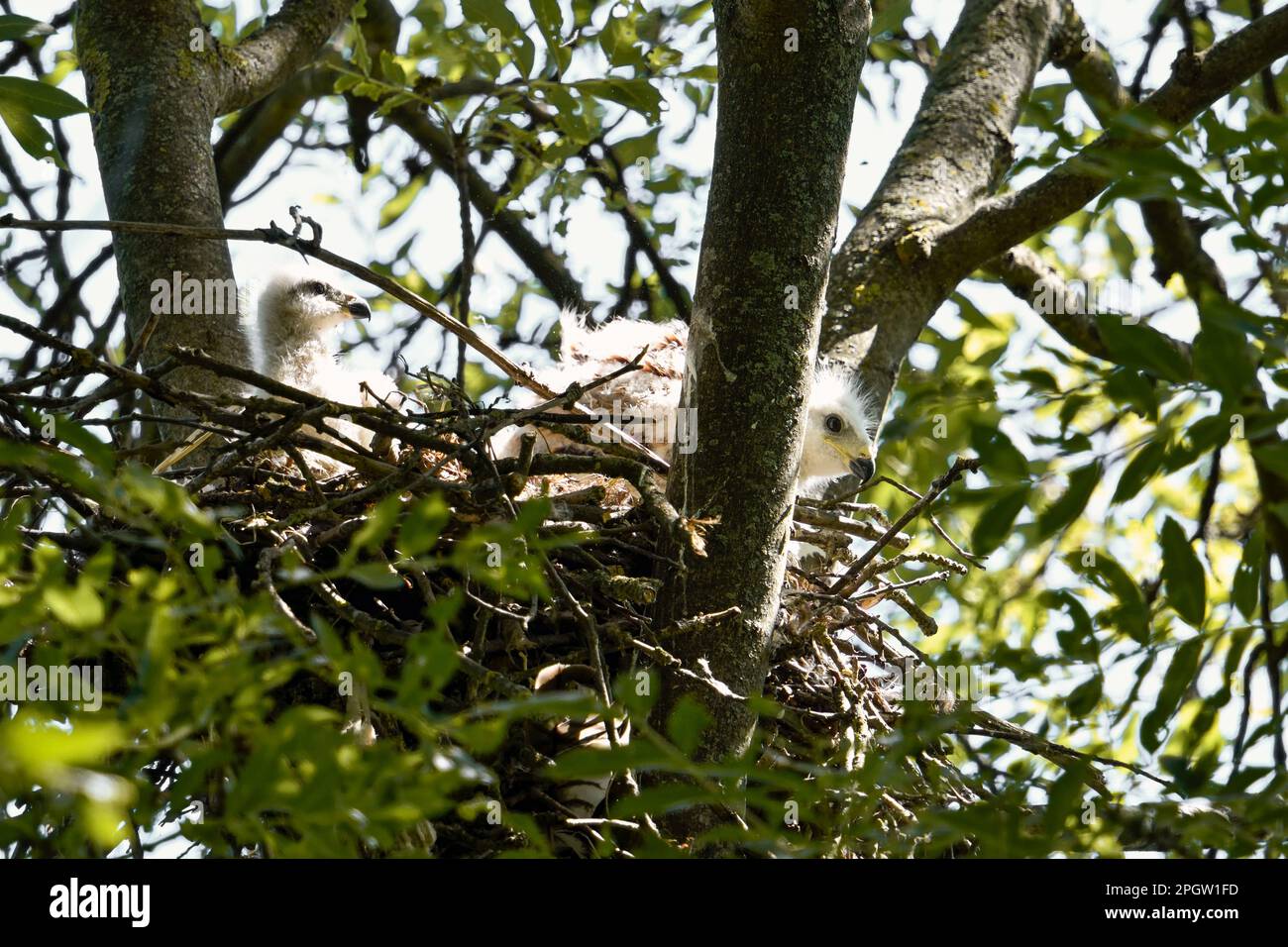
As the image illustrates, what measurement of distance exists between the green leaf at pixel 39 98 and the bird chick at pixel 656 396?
1.43m

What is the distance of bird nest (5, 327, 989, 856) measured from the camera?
2.55 m

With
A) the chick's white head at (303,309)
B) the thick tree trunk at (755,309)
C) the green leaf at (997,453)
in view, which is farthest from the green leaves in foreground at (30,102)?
→ the green leaf at (997,453)

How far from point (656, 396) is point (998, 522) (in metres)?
2.04

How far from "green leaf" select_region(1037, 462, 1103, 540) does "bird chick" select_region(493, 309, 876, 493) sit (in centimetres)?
177

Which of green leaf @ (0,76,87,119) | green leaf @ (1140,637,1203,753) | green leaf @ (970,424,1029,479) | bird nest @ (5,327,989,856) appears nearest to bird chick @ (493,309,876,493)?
bird nest @ (5,327,989,856)

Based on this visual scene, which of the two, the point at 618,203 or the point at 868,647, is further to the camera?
the point at 618,203

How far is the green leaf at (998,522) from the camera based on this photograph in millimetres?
1882

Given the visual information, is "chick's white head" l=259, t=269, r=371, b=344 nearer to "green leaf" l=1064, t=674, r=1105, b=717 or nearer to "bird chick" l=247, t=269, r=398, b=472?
Answer: "bird chick" l=247, t=269, r=398, b=472

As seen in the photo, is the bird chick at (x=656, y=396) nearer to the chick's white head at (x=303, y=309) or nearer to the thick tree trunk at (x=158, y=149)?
the chick's white head at (x=303, y=309)

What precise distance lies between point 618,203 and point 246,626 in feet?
13.7
